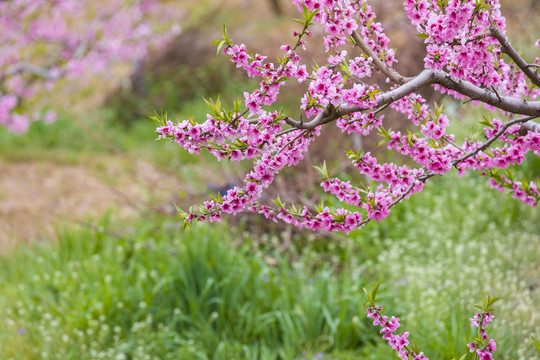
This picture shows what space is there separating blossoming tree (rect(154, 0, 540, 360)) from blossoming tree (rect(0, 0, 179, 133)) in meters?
6.17

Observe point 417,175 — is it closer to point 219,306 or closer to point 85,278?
point 219,306

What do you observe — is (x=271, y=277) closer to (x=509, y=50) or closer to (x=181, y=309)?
(x=181, y=309)

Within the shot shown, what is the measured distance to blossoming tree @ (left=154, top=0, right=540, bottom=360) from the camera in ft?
6.26

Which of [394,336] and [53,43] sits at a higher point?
[53,43]

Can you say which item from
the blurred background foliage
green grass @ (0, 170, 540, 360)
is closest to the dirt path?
the blurred background foliage

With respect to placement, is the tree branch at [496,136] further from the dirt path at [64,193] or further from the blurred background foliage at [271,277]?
the dirt path at [64,193]

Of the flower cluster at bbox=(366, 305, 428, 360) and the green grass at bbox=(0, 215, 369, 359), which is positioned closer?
the flower cluster at bbox=(366, 305, 428, 360)

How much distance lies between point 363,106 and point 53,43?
7360 mm

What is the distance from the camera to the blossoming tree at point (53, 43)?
7.65 m

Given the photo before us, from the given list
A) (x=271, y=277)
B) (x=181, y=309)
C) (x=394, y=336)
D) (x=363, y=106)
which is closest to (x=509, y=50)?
(x=363, y=106)

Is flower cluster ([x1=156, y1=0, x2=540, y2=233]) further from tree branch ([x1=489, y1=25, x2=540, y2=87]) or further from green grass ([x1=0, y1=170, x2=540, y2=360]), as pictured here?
green grass ([x1=0, y1=170, x2=540, y2=360])

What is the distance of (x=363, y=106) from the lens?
193cm

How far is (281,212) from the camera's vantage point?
7.25 feet

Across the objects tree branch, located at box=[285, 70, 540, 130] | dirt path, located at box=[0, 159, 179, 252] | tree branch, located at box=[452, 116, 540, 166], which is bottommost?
tree branch, located at box=[452, 116, 540, 166]
